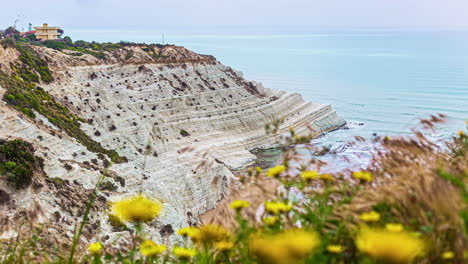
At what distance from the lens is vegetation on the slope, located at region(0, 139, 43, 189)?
769 inches

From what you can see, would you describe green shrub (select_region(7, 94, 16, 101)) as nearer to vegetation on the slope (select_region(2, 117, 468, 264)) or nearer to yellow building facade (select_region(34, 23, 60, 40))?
vegetation on the slope (select_region(2, 117, 468, 264))

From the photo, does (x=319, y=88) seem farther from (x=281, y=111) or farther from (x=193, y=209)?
(x=193, y=209)

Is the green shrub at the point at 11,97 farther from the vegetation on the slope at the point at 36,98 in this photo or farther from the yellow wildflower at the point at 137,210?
the yellow wildflower at the point at 137,210

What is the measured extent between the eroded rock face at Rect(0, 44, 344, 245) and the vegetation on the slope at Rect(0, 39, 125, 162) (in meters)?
1.31

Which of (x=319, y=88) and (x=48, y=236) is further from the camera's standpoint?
(x=319, y=88)

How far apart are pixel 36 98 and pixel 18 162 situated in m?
17.5

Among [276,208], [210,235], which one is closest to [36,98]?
[210,235]

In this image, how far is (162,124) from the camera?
1950 inches

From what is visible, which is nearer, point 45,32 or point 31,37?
point 31,37

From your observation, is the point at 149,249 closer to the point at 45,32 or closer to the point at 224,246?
the point at 224,246

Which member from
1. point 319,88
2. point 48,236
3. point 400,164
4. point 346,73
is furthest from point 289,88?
point 400,164

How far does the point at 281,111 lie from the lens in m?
69.1

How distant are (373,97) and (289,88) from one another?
2507cm

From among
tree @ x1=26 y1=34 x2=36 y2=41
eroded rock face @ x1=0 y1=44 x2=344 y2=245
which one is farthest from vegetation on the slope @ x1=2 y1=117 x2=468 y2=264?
tree @ x1=26 y1=34 x2=36 y2=41
